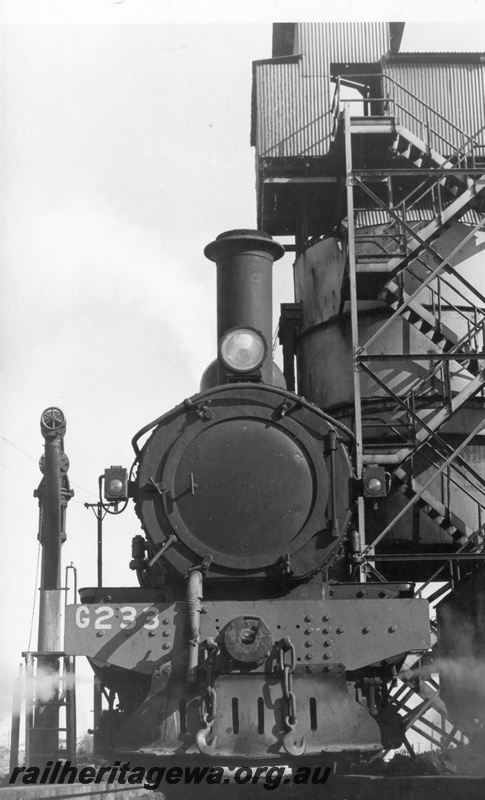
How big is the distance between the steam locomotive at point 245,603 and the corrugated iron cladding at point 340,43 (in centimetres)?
1080

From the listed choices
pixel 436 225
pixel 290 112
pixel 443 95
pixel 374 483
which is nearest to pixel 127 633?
pixel 374 483

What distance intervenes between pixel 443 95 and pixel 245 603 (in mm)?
12948

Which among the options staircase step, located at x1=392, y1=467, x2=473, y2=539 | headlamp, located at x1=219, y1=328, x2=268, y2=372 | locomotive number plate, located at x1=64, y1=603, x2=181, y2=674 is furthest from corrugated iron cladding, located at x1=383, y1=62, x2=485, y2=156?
locomotive number plate, located at x1=64, y1=603, x2=181, y2=674

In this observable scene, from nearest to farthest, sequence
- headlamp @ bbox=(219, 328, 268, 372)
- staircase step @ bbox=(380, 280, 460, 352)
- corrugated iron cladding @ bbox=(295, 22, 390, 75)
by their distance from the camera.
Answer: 1. headlamp @ bbox=(219, 328, 268, 372)
2. staircase step @ bbox=(380, 280, 460, 352)
3. corrugated iron cladding @ bbox=(295, 22, 390, 75)

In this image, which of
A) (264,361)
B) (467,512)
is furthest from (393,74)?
(264,361)

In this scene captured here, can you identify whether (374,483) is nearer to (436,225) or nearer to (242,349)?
(242,349)

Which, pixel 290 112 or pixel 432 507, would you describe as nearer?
pixel 432 507

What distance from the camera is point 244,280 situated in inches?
412

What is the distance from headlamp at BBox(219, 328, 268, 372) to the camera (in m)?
9.30

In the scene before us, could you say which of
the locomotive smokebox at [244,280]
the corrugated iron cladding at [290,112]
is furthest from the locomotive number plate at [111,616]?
the corrugated iron cladding at [290,112]

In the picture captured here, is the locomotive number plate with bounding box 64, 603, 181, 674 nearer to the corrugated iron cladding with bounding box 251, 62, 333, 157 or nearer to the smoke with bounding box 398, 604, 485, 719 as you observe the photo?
the smoke with bounding box 398, 604, 485, 719

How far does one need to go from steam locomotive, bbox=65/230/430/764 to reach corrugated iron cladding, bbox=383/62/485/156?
10.2 m

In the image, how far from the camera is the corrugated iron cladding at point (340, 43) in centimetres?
1862

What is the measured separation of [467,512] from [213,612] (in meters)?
8.77
